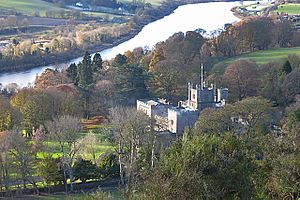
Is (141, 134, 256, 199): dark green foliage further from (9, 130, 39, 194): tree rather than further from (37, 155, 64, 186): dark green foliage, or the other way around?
(9, 130, 39, 194): tree

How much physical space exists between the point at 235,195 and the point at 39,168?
510 inches

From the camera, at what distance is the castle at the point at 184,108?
1155 inches

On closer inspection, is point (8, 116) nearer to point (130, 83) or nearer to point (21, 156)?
point (21, 156)

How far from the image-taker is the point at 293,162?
1113cm

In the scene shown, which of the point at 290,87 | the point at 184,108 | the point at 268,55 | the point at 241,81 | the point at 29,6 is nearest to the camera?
the point at 184,108

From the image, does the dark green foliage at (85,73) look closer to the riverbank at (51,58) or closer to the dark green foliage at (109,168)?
the dark green foliage at (109,168)

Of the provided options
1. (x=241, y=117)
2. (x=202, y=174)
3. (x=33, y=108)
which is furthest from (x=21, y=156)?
(x=202, y=174)

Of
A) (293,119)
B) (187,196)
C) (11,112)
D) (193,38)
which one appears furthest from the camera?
(193,38)

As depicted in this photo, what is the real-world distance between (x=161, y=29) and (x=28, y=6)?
27048mm

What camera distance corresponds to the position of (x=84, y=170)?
22.3 m

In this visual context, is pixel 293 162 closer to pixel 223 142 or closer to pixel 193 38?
pixel 223 142

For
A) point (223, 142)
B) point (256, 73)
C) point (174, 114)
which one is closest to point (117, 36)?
point (256, 73)

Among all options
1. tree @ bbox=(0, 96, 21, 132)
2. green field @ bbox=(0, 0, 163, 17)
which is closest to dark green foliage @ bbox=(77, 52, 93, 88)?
tree @ bbox=(0, 96, 21, 132)

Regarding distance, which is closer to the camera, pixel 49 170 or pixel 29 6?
pixel 49 170
